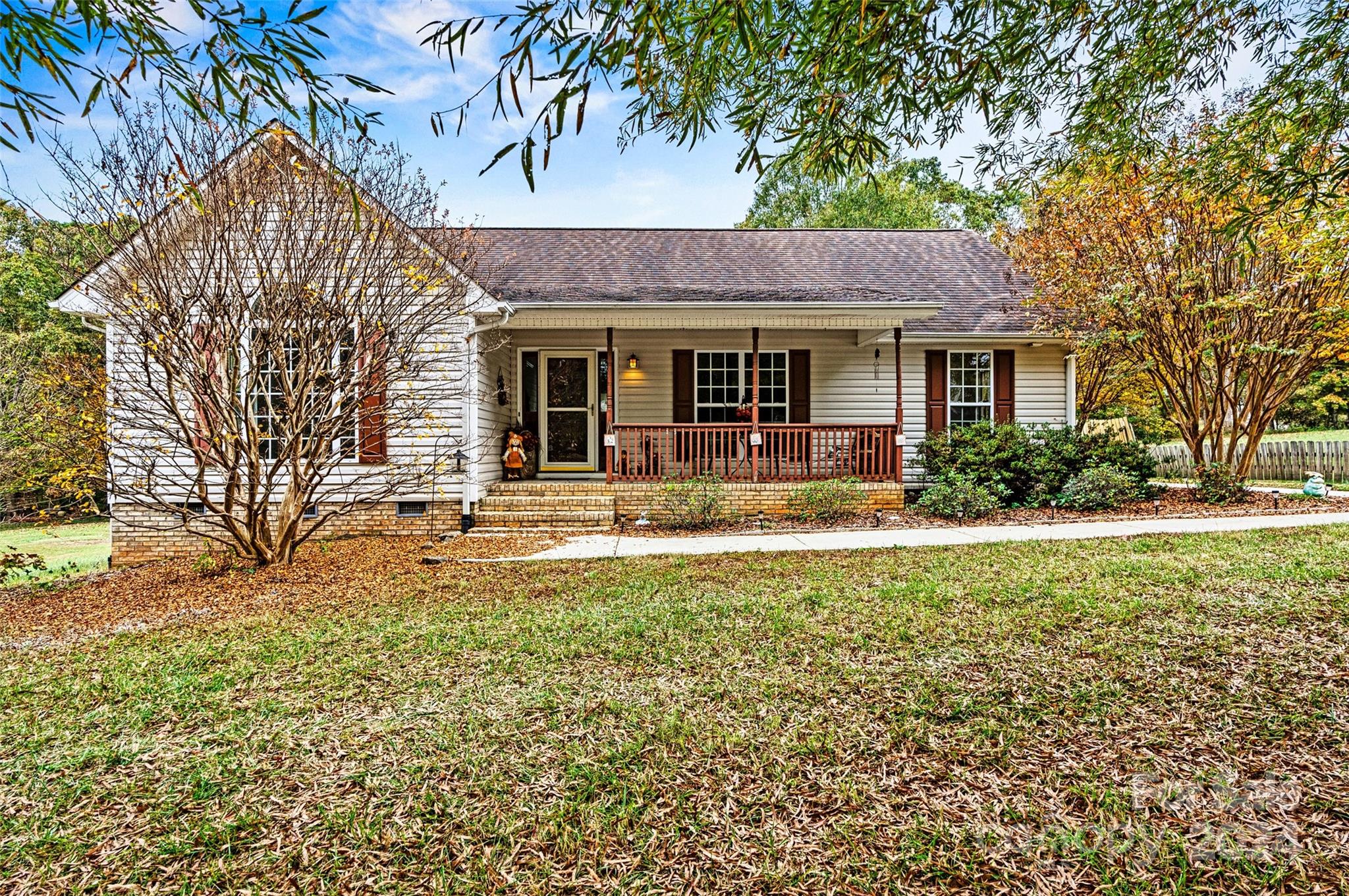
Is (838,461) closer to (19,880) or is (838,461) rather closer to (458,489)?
(458,489)

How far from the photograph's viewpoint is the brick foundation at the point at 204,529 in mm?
8555

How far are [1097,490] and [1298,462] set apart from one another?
10.6 metres

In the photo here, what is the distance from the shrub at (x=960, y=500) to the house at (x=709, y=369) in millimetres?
493

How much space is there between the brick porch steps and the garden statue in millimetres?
863

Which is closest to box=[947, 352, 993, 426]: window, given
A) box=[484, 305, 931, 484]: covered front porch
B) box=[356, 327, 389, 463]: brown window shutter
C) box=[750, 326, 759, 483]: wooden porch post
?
box=[484, 305, 931, 484]: covered front porch

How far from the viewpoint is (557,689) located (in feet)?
10.3

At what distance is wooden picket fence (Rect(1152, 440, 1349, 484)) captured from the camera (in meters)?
14.9

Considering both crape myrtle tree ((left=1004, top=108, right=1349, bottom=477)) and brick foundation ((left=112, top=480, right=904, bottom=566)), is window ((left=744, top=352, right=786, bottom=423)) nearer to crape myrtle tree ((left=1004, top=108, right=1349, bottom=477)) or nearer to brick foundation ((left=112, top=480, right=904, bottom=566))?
brick foundation ((left=112, top=480, right=904, bottom=566))

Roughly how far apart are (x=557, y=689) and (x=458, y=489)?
6.29 m

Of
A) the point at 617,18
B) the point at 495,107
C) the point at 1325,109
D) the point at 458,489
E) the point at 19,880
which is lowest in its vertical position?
the point at 19,880

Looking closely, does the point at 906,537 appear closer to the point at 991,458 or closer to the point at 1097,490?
the point at 991,458

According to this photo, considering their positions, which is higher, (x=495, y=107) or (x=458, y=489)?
(x=495, y=107)

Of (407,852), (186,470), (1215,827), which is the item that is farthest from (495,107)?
(186,470)

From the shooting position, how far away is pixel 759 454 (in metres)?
9.87
